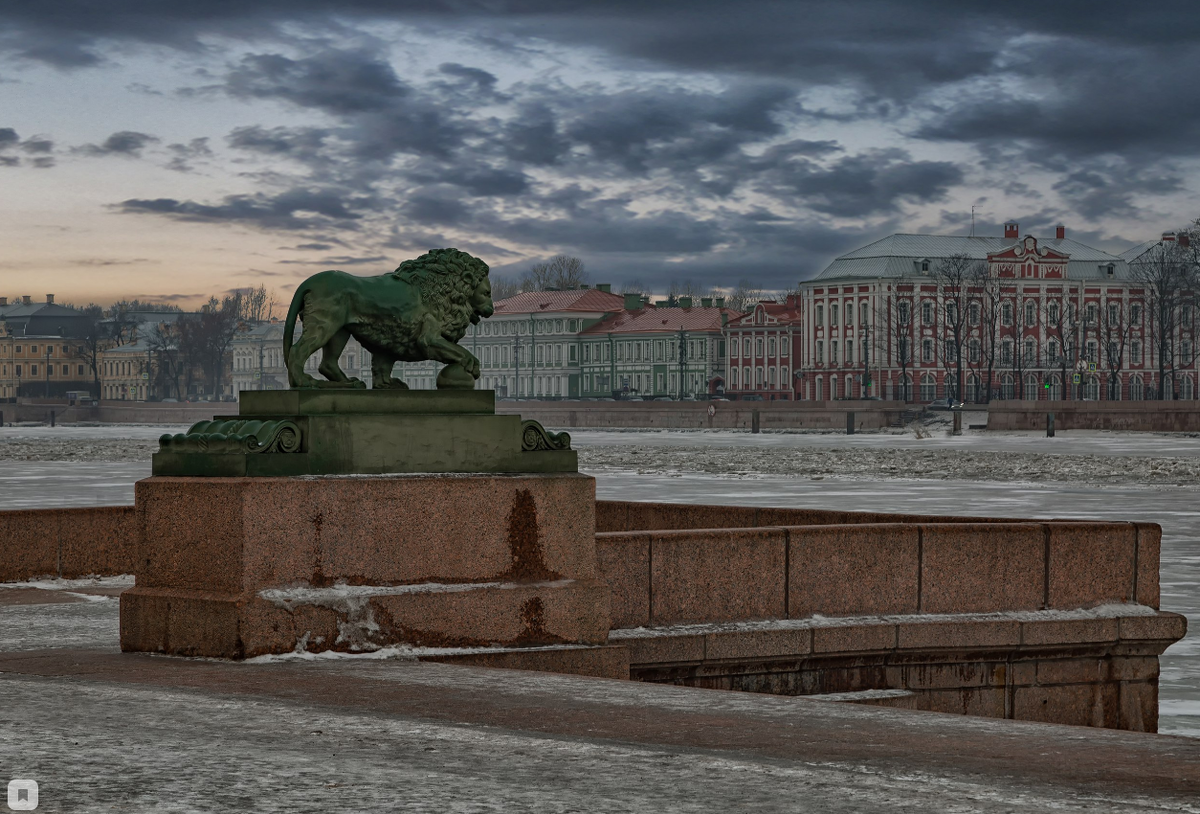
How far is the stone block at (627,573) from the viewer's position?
310 inches

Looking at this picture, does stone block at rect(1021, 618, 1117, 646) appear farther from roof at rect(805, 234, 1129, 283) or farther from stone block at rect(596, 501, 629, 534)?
roof at rect(805, 234, 1129, 283)

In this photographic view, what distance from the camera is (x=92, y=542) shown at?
10.6 m

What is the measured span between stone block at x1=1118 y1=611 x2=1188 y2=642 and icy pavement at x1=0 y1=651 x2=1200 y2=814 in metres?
3.10

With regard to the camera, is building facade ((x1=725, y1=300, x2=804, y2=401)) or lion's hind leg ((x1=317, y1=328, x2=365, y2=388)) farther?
building facade ((x1=725, y1=300, x2=804, y2=401))

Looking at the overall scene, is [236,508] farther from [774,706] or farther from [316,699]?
[774,706]

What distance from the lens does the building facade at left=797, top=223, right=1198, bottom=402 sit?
340 feet

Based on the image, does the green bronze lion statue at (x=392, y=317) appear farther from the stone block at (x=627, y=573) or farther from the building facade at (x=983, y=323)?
the building facade at (x=983, y=323)

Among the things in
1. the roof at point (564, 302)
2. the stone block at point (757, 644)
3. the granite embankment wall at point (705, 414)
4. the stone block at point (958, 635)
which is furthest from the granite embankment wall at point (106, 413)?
the stone block at point (757, 644)

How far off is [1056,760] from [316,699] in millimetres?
2449

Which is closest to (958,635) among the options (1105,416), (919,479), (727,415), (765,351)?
(919,479)

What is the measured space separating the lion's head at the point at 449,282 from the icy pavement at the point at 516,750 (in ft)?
6.61

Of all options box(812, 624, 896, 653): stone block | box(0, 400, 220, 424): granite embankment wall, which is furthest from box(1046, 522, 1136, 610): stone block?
box(0, 400, 220, 424): granite embankment wall

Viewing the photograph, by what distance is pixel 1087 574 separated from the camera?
8.77 metres

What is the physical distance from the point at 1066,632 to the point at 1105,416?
5875 cm
